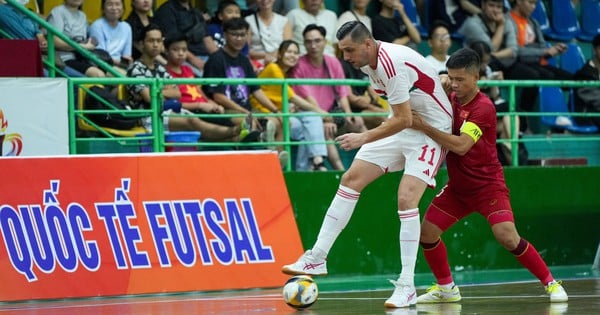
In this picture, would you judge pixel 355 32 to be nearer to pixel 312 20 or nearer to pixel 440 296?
pixel 440 296

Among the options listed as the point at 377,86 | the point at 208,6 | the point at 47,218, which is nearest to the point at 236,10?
the point at 208,6

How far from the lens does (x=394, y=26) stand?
61.6 ft

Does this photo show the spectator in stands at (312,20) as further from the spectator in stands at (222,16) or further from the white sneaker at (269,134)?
the white sneaker at (269,134)

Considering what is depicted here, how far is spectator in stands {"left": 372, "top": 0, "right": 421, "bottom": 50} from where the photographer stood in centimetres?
1856

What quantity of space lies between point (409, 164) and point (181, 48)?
5780 mm

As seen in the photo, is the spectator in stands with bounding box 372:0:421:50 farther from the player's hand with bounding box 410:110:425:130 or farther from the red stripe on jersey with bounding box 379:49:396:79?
the red stripe on jersey with bounding box 379:49:396:79

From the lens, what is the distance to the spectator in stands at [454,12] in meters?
20.0

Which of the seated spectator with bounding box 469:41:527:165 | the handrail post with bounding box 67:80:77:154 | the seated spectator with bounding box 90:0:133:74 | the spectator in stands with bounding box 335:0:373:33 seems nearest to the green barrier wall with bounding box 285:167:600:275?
the seated spectator with bounding box 469:41:527:165

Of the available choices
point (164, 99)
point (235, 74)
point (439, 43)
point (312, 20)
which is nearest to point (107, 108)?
point (164, 99)

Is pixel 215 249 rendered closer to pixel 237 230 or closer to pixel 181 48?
pixel 237 230

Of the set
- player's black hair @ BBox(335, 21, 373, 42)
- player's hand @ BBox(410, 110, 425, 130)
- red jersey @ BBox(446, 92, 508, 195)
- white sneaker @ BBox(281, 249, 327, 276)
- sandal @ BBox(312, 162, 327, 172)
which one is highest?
player's black hair @ BBox(335, 21, 373, 42)

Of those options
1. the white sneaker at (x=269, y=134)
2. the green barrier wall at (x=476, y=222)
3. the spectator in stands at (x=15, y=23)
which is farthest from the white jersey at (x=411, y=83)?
the spectator in stands at (x=15, y=23)

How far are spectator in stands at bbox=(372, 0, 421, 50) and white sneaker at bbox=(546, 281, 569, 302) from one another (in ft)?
26.8

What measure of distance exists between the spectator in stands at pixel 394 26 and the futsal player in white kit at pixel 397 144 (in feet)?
25.6
